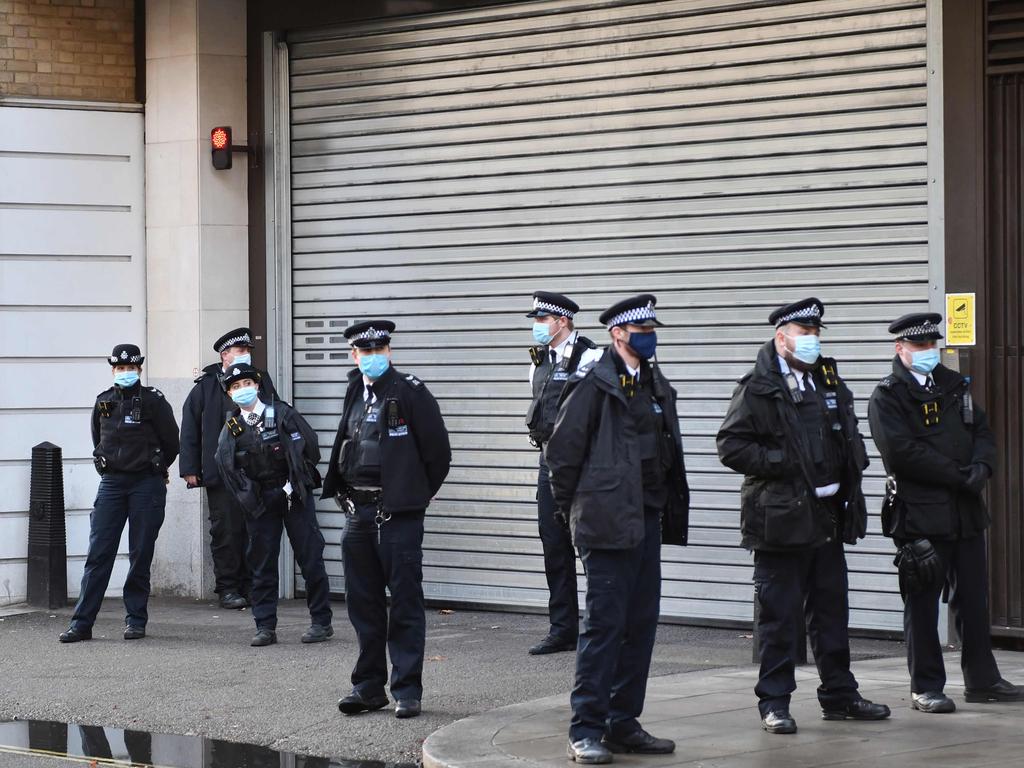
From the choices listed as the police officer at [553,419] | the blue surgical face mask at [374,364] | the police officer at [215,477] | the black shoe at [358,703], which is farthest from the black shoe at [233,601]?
the blue surgical face mask at [374,364]

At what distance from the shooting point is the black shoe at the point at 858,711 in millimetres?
7715

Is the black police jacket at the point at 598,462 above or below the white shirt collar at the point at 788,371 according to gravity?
below

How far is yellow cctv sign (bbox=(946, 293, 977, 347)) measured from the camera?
1004 cm

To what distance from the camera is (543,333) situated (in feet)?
33.4

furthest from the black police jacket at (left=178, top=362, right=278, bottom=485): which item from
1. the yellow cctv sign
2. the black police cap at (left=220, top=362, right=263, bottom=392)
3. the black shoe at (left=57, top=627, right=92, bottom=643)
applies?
the yellow cctv sign

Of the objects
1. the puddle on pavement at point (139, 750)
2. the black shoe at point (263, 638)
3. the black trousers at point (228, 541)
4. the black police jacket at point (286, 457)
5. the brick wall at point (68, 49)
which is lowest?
the puddle on pavement at point (139, 750)

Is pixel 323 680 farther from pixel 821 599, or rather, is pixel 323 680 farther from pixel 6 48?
pixel 6 48

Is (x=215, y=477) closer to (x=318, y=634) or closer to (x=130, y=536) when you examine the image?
(x=130, y=536)

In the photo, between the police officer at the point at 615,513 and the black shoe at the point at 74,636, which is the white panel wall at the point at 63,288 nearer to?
the black shoe at the point at 74,636

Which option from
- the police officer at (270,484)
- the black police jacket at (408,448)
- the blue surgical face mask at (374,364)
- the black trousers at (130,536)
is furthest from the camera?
the black trousers at (130,536)

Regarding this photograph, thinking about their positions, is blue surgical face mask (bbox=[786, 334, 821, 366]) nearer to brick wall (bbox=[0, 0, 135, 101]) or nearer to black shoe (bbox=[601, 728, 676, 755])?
black shoe (bbox=[601, 728, 676, 755])

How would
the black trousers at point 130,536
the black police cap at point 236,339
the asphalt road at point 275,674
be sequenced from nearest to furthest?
the asphalt road at point 275,674, the black trousers at point 130,536, the black police cap at point 236,339

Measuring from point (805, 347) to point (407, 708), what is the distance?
2890mm

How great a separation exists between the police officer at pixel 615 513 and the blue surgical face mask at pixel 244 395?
391 centimetres
